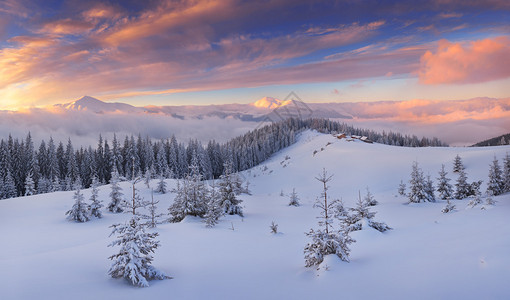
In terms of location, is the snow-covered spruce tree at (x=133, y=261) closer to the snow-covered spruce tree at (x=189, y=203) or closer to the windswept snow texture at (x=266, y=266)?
the windswept snow texture at (x=266, y=266)

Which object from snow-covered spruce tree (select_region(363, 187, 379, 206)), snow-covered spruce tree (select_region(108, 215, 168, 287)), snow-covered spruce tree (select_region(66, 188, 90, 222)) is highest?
snow-covered spruce tree (select_region(108, 215, 168, 287))

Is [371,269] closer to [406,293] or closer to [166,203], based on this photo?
[406,293]

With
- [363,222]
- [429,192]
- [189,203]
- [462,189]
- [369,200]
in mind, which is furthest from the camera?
[462,189]

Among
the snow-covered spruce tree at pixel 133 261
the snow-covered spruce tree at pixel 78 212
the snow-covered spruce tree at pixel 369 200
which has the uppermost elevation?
the snow-covered spruce tree at pixel 133 261

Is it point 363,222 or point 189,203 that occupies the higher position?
point 189,203

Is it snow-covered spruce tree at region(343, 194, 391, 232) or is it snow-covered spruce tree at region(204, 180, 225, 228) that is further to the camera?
snow-covered spruce tree at region(204, 180, 225, 228)

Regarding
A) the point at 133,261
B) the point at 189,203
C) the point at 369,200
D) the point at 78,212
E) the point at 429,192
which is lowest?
the point at 369,200

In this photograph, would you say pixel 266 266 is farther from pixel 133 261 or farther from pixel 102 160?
pixel 102 160

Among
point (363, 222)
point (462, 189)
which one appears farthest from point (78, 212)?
point (462, 189)

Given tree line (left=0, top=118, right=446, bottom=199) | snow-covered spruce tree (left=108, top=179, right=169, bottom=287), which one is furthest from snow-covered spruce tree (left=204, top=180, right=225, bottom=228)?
tree line (left=0, top=118, right=446, bottom=199)

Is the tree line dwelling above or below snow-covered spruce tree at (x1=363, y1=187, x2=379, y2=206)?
above

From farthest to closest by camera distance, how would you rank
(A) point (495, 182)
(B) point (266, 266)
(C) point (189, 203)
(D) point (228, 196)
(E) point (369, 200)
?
(A) point (495, 182), (E) point (369, 200), (D) point (228, 196), (C) point (189, 203), (B) point (266, 266)

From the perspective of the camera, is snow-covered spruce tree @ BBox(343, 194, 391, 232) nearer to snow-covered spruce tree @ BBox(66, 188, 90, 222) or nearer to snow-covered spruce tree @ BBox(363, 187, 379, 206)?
snow-covered spruce tree @ BBox(363, 187, 379, 206)

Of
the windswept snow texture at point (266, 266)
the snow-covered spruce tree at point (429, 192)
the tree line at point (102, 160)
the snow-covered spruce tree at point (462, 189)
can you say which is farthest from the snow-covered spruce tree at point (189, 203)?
the tree line at point (102, 160)
